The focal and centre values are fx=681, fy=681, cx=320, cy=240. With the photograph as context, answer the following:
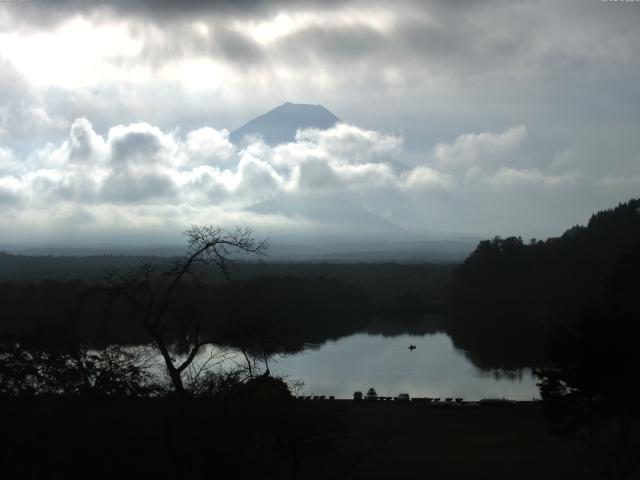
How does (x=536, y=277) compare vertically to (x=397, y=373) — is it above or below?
above

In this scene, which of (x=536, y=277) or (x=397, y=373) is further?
(x=536, y=277)

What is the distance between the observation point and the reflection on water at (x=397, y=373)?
67.6 feet

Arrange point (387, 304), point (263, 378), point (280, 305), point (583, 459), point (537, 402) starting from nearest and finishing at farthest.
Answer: point (263, 378) → point (583, 459) → point (537, 402) → point (280, 305) → point (387, 304)

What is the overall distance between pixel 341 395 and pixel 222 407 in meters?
14.9

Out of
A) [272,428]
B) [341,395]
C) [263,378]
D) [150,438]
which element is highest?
[263,378]

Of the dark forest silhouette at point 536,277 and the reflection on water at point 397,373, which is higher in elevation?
the dark forest silhouette at point 536,277

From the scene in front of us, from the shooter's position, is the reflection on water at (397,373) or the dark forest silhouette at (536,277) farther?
the dark forest silhouette at (536,277)

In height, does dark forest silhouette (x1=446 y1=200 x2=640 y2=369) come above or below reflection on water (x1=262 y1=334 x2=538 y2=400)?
above

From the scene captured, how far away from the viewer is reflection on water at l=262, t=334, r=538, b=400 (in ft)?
67.6

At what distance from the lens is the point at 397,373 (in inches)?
953

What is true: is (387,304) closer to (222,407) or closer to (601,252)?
(601,252)

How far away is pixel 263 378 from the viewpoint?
5.29 metres

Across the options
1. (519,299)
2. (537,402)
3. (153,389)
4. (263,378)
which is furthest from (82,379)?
(519,299)

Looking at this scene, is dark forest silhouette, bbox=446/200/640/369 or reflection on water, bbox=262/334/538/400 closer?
reflection on water, bbox=262/334/538/400
